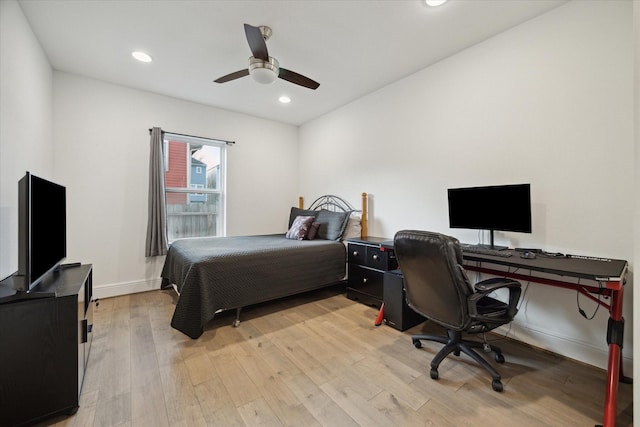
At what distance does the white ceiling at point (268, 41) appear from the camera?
1989 millimetres

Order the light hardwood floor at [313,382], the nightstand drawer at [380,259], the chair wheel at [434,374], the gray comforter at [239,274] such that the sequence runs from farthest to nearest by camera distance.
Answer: the nightstand drawer at [380,259]
the gray comforter at [239,274]
the chair wheel at [434,374]
the light hardwood floor at [313,382]

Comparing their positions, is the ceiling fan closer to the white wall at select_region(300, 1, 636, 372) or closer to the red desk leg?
the white wall at select_region(300, 1, 636, 372)

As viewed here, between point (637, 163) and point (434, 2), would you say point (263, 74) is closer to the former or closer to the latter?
point (434, 2)

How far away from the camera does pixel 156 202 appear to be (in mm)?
3398

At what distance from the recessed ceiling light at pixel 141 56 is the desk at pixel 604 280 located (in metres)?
3.50

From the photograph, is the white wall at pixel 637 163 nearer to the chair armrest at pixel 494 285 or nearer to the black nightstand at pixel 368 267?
the chair armrest at pixel 494 285

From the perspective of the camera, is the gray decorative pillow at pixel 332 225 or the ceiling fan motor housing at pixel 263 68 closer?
the ceiling fan motor housing at pixel 263 68

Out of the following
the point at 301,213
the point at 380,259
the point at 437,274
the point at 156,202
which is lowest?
the point at 380,259

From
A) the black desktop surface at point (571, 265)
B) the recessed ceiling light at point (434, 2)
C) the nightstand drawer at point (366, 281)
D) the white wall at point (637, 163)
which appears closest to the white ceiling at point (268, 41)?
the recessed ceiling light at point (434, 2)

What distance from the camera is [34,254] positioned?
56.5 inches

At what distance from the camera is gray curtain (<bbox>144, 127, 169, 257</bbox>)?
3.38 metres

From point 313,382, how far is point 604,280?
1.71 metres

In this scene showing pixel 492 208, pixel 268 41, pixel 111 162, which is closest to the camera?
pixel 492 208

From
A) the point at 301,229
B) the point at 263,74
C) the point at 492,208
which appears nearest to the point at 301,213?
the point at 301,229
